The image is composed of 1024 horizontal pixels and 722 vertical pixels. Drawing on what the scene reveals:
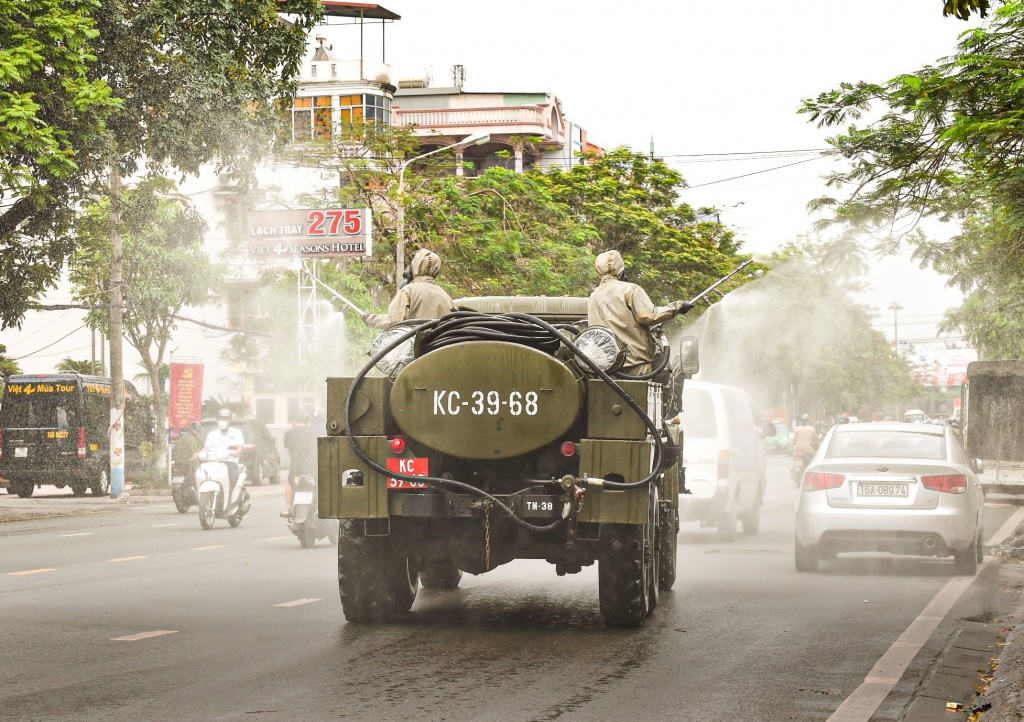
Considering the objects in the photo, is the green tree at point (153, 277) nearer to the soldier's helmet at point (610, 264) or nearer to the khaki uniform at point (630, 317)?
the soldier's helmet at point (610, 264)

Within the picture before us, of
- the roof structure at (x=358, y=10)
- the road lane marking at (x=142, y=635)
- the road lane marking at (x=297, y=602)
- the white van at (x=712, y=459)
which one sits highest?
the roof structure at (x=358, y=10)

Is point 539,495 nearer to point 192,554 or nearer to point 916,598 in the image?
point 916,598

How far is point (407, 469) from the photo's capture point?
357 inches

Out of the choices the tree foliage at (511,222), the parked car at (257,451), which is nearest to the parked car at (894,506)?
the tree foliage at (511,222)

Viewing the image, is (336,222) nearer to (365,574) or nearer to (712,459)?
(712,459)

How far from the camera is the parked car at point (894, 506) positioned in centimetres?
1298

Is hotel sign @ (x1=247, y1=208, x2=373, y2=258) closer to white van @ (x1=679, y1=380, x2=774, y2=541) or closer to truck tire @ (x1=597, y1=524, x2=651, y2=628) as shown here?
white van @ (x1=679, y1=380, x2=774, y2=541)

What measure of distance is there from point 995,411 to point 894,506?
60.6 feet

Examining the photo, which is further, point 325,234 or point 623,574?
point 325,234

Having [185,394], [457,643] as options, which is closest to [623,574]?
[457,643]

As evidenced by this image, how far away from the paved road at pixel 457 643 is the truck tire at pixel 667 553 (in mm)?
152

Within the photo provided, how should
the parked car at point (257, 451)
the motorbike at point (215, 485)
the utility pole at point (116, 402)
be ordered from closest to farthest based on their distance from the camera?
the motorbike at point (215, 485) < the utility pole at point (116, 402) < the parked car at point (257, 451)

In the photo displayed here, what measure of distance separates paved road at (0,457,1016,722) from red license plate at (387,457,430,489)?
0.99 meters

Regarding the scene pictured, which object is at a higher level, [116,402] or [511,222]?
[511,222]
